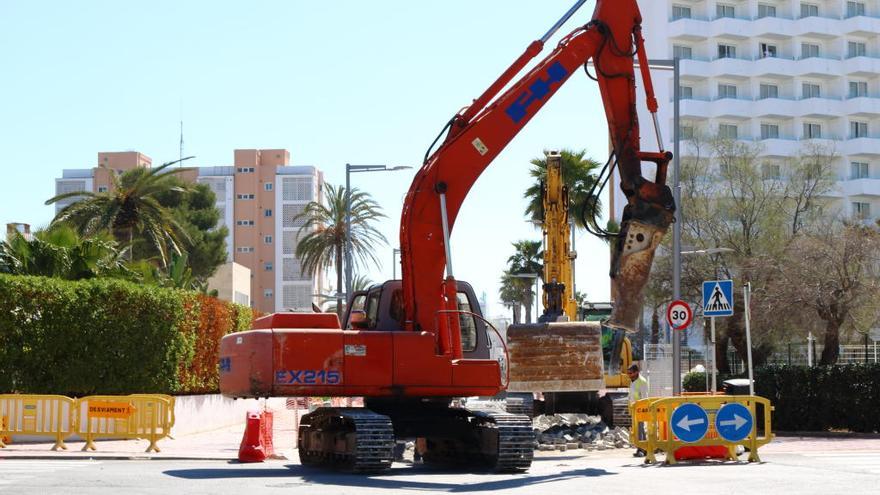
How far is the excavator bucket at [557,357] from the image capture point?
960 inches

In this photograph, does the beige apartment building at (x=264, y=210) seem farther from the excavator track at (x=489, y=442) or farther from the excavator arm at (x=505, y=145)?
the excavator arm at (x=505, y=145)

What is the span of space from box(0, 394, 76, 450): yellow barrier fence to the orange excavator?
6298 mm

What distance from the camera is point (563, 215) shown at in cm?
3092

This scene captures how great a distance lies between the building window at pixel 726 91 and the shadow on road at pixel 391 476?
79.5 metres

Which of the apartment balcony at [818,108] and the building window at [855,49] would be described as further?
the building window at [855,49]

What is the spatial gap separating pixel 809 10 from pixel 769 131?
1018 centimetres

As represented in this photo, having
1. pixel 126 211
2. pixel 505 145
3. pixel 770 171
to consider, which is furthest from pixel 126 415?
pixel 770 171

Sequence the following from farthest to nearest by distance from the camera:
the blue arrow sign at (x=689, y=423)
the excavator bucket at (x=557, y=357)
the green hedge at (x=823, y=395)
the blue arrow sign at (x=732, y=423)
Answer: the green hedge at (x=823, y=395), the excavator bucket at (x=557, y=357), the blue arrow sign at (x=732, y=423), the blue arrow sign at (x=689, y=423)

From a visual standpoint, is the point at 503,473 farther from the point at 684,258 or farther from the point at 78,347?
the point at 684,258

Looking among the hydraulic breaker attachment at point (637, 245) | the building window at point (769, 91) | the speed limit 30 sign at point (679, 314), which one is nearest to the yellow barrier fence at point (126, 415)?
the hydraulic breaker attachment at point (637, 245)

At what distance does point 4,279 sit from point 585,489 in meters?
15.4

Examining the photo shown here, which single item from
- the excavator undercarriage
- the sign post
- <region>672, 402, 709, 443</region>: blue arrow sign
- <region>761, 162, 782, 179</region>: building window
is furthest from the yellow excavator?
<region>761, 162, 782, 179</region>: building window

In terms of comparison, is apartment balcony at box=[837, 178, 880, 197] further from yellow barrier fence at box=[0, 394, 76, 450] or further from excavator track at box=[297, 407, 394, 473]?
excavator track at box=[297, 407, 394, 473]

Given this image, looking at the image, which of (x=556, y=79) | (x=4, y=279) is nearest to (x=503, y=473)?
(x=556, y=79)
